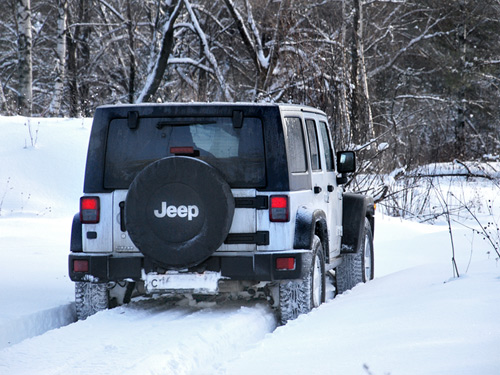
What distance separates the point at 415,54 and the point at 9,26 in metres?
17.1

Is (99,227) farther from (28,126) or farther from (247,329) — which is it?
(28,126)

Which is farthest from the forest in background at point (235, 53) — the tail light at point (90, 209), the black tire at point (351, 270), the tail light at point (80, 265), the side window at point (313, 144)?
the tail light at point (80, 265)

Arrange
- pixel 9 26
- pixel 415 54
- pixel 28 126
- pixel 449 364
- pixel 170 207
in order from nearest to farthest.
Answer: pixel 449 364, pixel 170 207, pixel 28 126, pixel 9 26, pixel 415 54

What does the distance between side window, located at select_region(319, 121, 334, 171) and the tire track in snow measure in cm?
181

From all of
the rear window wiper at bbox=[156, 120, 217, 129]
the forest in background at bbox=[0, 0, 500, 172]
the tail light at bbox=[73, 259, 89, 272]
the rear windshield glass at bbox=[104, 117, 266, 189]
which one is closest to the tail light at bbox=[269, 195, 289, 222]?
the rear windshield glass at bbox=[104, 117, 266, 189]

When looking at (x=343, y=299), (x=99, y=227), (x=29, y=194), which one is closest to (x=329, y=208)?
(x=343, y=299)

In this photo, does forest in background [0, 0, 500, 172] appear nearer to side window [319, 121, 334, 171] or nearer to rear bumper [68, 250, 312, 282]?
side window [319, 121, 334, 171]

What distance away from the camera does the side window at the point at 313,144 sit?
7.11 meters

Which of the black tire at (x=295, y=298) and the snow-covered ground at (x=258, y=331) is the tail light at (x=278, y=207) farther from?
the snow-covered ground at (x=258, y=331)

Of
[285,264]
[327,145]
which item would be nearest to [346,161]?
[327,145]

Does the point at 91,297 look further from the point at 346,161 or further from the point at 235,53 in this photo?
the point at 235,53

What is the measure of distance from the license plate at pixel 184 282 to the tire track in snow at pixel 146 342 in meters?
0.25

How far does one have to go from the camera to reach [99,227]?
630 centimetres

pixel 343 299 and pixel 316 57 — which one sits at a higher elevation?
pixel 316 57
